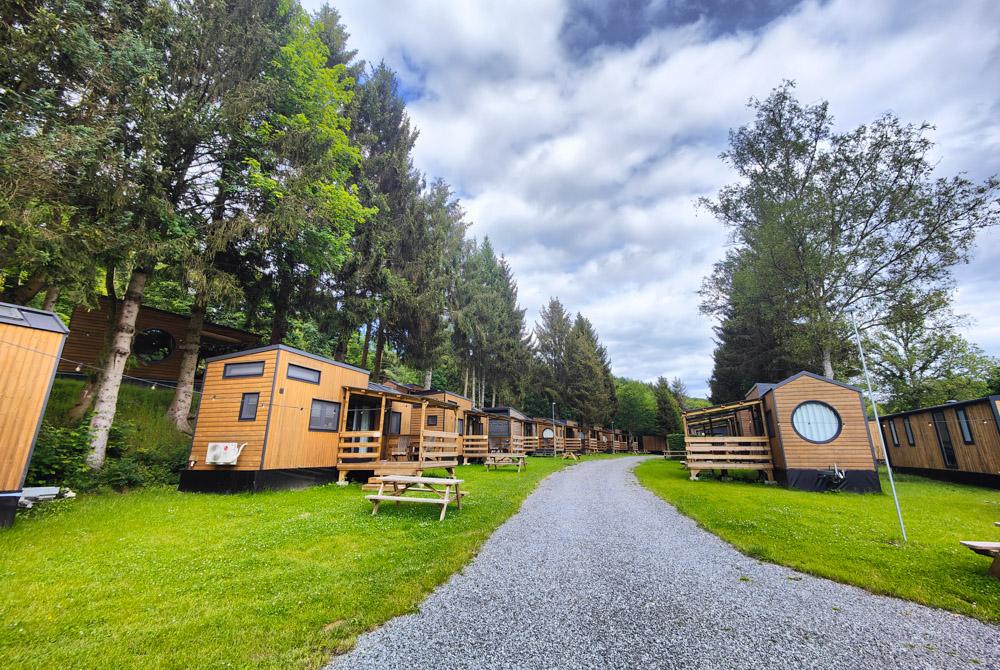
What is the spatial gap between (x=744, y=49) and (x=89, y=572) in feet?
50.9

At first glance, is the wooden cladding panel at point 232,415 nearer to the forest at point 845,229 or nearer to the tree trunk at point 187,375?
the tree trunk at point 187,375

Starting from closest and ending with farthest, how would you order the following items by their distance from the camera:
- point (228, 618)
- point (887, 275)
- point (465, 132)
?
1. point (228, 618)
2. point (465, 132)
3. point (887, 275)

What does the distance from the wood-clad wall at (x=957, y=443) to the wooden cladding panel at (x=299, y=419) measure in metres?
21.1

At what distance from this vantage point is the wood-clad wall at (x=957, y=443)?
12.7m

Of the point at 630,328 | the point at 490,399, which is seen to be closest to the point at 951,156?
the point at 490,399

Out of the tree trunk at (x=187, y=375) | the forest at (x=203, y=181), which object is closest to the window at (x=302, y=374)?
the forest at (x=203, y=181)

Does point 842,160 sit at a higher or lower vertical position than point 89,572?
higher

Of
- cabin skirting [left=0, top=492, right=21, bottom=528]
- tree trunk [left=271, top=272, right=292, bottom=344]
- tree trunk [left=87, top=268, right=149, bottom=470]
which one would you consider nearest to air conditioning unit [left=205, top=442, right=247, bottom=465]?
tree trunk [left=87, top=268, right=149, bottom=470]

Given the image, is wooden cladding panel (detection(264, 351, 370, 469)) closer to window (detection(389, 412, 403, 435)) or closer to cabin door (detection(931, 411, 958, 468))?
window (detection(389, 412, 403, 435))

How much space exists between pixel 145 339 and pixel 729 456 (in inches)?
962

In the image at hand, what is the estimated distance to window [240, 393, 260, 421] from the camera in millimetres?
10500

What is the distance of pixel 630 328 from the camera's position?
56.7 metres

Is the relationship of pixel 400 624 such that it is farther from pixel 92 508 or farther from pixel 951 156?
pixel 951 156

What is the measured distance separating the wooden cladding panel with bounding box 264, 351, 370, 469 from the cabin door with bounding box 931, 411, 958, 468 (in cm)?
2220
